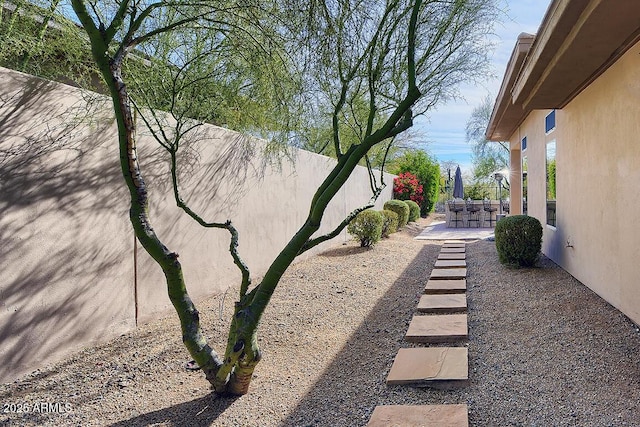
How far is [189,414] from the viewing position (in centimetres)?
305

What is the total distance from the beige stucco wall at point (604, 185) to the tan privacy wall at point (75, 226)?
4.81 m

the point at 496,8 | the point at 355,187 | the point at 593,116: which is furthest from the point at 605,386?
the point at 355,187

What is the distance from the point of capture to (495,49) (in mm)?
4891

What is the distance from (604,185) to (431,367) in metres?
3.43

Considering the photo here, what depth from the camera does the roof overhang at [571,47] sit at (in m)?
3.66

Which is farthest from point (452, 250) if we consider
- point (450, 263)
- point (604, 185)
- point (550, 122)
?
point (604, 185)

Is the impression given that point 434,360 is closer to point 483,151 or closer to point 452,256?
point 452,256

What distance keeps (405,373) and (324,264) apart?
5.39 metres

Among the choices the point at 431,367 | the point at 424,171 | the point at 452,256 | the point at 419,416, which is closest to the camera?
the point at 419,416

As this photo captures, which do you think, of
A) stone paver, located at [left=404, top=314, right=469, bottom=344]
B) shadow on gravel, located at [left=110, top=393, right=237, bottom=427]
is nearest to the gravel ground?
shadow on gravel, located at [left=110, top=393, right=237, bottom=427]

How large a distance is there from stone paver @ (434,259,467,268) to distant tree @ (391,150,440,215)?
1343cm

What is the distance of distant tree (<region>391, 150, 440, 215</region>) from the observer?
875 inches

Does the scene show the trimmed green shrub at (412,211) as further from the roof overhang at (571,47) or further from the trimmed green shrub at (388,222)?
the roof overhang at (571,47)

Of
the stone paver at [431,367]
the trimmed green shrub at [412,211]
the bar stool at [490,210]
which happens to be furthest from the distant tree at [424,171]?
the stone paver at [431,367]
